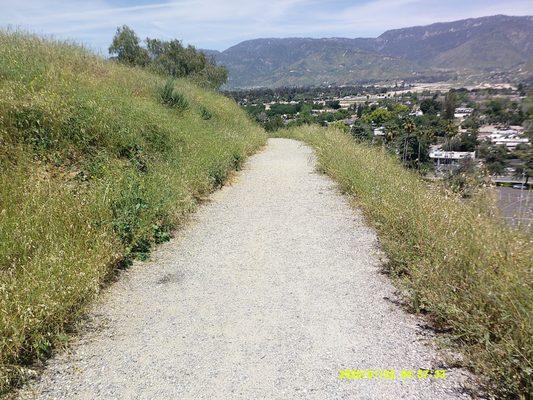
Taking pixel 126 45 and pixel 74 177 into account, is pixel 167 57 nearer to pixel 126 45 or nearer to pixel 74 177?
pixel 126 45

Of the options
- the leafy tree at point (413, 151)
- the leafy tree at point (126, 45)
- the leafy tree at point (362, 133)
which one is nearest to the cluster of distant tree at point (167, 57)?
the leafy tree at point (126, 45)

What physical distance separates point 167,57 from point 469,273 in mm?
24808

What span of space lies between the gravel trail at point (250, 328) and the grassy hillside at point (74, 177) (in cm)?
34

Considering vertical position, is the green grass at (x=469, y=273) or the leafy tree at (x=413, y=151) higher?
the leafy tree at (x=413, y=151)

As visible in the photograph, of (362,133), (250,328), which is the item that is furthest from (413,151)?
(250,328)

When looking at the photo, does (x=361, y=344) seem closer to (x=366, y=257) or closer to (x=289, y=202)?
(x=366, y=257)

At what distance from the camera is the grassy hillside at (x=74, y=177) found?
3.35m

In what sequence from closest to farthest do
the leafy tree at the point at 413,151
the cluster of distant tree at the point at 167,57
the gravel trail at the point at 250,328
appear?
1. the gravel trail at the point at 250,328
2. the leafy tree at the point at 413,151
3. the cluster of distant tree at the point at 167,57

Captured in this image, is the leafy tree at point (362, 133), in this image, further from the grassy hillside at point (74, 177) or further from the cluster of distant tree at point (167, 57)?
the cluster of distant tree at point (167, 57)

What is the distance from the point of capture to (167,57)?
25.0 metres

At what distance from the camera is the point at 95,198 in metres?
5.14

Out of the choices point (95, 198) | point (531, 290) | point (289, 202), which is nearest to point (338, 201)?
point (289, 202)

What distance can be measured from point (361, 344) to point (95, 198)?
12.1 ft

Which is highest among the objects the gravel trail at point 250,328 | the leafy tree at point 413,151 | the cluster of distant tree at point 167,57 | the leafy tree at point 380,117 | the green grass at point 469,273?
the cluster of distant tree at point 167,57
